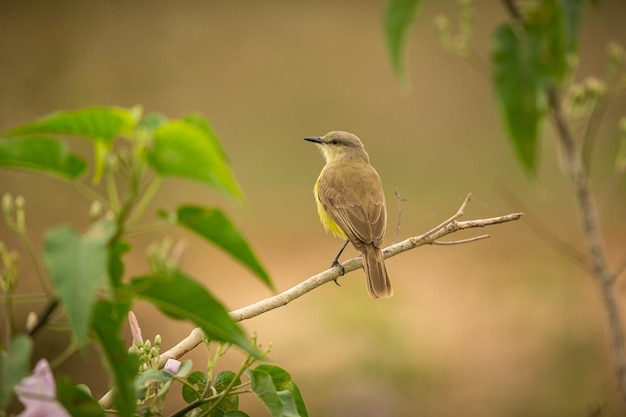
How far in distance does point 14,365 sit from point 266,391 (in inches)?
21.0

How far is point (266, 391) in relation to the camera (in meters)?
1.38

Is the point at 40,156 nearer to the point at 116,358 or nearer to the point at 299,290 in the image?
the point at 116,358

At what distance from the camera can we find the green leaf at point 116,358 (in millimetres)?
1070

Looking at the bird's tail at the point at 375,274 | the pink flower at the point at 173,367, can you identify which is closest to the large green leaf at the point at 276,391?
the pink flower at the point at 173,367

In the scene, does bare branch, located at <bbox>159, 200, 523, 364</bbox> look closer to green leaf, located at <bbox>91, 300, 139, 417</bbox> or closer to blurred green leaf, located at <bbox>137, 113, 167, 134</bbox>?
green leaf, located at <bbox>91, 300, 139, 417</bbox>

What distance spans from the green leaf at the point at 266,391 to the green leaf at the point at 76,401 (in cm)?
31

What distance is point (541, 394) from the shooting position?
6391 mm

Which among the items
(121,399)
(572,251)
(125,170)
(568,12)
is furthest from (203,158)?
(572,251)

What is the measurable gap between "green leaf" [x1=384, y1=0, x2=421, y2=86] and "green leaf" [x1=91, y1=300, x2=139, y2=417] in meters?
0.53

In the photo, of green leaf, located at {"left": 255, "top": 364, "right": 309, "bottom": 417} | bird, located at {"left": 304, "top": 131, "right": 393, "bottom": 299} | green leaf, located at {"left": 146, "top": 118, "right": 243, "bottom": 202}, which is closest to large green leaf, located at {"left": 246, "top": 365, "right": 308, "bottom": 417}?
green leaf, located at {"left": 255, "top": 364, "right": 309, "bottom": 417}

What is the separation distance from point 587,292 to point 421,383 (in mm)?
2169

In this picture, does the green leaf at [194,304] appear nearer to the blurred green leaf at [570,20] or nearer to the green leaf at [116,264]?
the green leaf at [116,264]

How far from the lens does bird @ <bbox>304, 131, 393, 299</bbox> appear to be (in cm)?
388

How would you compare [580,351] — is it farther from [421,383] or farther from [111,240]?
[111,240]
